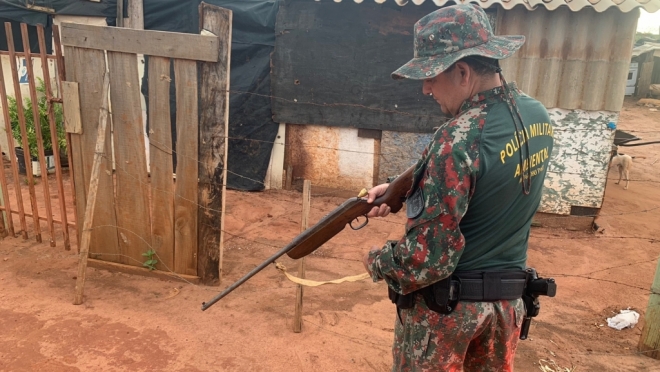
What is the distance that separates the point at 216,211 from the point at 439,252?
2917 mm

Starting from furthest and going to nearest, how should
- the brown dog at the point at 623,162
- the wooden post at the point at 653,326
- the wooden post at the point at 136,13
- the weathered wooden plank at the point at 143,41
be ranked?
the brown dog at the point at 623,162, the wooden post at the point at 136,13, the weathered wooden plank at the point at 143,41, the wooden post at the point at 653,326

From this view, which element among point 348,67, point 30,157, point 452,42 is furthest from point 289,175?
point 452,42

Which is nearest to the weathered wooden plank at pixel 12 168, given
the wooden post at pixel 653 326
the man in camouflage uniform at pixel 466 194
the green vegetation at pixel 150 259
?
the green vegetation at pixel 150 259

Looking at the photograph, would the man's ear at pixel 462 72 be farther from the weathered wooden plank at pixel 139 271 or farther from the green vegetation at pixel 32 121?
the green vegetation at pixel 32 121

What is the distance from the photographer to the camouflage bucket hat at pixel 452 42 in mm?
1869

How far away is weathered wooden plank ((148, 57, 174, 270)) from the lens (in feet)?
13.7

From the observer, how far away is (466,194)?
1779 mm

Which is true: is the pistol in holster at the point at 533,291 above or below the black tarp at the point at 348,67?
below

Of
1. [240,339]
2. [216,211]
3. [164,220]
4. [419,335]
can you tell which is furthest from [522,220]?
[164,220]

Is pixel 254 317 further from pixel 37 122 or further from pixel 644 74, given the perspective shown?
pixel 644 74

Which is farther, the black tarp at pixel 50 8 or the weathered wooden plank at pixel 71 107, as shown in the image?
the black tarp at pixel 50 8

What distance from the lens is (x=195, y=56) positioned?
4039 mm

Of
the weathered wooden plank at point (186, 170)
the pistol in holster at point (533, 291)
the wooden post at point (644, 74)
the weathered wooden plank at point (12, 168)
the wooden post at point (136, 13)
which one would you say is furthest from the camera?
the wooden post at point (644, 74)

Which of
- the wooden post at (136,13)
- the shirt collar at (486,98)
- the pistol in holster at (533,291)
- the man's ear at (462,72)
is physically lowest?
the pistol in holster at (533,291)
